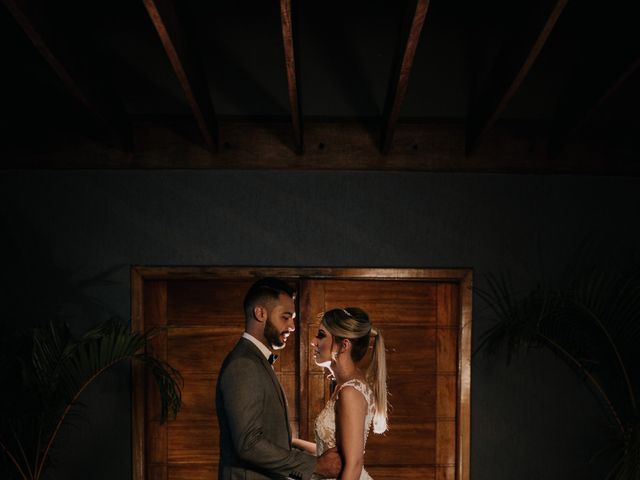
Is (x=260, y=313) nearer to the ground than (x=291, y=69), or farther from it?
nearer to the ground

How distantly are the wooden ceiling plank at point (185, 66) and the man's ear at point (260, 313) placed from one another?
1329 millimetres

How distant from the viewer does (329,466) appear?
281 cm

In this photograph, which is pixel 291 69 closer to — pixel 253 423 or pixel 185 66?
pixel 185 66

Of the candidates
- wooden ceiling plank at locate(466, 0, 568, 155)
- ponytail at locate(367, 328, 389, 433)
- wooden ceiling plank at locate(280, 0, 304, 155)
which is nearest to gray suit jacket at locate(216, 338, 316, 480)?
ponytail at locate(367, 328, 389, 433)

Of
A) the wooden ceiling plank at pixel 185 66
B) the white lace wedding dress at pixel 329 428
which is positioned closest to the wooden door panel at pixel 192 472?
A: the white lace wedding dress at pixel 329 428

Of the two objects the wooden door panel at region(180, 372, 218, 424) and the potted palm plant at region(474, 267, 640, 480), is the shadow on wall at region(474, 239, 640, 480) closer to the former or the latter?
the potted palm plant at region(474, 267, 640, 480)

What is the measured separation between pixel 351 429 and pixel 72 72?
2327mm

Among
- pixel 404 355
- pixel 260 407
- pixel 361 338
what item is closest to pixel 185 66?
pixel 361 338

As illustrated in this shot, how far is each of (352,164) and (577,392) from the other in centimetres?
215

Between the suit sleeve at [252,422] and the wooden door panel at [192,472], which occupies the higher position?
the suit sleeve at [252,422]

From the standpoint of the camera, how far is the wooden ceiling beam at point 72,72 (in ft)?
9.71

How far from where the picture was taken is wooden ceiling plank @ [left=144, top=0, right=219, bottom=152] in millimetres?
2982

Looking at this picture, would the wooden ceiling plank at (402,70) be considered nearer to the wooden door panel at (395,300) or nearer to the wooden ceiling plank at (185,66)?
the wooden door panel at (395,300)

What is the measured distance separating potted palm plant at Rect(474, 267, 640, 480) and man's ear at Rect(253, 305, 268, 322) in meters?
1.74
